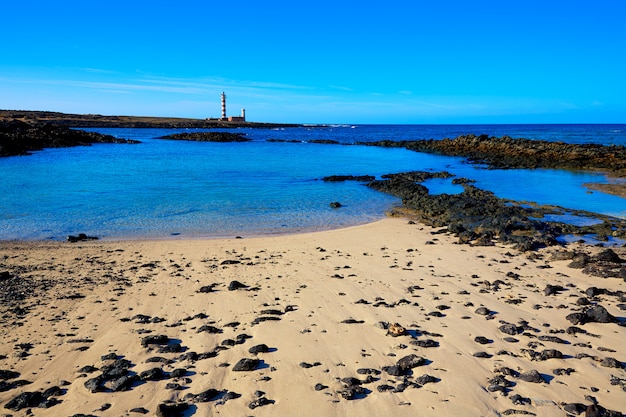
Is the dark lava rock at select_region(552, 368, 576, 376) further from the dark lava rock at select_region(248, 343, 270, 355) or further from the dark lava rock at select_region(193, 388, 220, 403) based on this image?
the dark lava rock at select_region(193, 388, 220, 403)

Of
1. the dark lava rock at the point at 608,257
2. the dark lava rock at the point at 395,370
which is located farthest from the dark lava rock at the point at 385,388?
the dark lava rock at the point at 608,257

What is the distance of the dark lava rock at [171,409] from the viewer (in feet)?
14.6

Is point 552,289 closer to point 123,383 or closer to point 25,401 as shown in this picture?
point 123,383

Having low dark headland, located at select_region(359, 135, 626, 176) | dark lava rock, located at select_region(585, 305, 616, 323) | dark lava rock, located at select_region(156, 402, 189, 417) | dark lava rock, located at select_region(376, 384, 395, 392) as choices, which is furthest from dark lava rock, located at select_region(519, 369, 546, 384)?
low dark headland, located at select_region(359, 135, 626, 176)

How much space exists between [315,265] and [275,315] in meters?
2.97

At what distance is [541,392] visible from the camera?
482 centimetres

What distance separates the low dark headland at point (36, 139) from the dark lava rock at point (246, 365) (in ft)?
137

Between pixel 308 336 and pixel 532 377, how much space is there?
287cm

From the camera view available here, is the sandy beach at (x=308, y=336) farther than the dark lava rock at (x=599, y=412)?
Yes

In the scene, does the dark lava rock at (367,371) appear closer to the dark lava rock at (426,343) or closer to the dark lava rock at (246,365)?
the dark lava rock at (426,343)

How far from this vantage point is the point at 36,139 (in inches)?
1876

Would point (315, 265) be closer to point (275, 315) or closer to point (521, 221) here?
point (275, 315)

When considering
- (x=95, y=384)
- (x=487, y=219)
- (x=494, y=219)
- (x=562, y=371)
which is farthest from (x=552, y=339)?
(x=487, y=219)

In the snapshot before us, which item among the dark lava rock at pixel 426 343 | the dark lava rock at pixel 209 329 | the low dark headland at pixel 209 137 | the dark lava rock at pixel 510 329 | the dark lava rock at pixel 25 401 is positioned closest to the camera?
the dark lava rock at pixel 25 401
